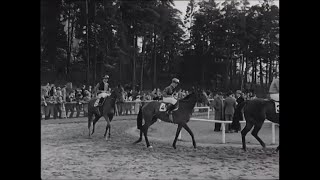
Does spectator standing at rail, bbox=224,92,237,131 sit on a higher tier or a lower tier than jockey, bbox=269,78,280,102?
lower

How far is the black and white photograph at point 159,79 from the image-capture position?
6.29 meters

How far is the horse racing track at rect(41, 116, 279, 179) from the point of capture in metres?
5.47

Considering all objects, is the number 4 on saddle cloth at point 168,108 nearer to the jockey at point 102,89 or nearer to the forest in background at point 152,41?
the forest in background at point 152,41

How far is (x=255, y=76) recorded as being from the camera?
38.5 feet

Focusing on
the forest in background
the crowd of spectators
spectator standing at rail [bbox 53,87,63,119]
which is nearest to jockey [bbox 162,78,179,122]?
the crowd of spectators

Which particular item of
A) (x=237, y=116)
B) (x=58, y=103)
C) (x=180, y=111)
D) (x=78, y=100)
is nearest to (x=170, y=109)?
(x=180, y=111)

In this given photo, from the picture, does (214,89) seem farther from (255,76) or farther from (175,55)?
(175,55)

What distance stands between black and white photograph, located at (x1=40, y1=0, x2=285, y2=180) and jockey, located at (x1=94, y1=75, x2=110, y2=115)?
0.03 meters

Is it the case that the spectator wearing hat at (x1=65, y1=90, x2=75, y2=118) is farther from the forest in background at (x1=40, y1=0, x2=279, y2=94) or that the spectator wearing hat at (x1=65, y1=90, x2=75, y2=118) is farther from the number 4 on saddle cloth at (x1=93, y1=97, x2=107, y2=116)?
the number 4 on saddle cloth at (x1=93, y1=97, x2=107, y2=116)

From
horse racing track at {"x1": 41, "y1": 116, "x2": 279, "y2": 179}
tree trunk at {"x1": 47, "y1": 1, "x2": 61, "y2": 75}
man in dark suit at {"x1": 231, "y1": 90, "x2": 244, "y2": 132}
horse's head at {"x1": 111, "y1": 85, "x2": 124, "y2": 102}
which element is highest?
tree trunk at {"x1": 47, "y1": 1, "x2": 61, "y2": 75}

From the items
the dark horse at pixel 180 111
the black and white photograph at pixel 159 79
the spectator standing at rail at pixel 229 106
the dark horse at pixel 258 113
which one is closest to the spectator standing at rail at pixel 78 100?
the black and white photograph at pixel 159 79
